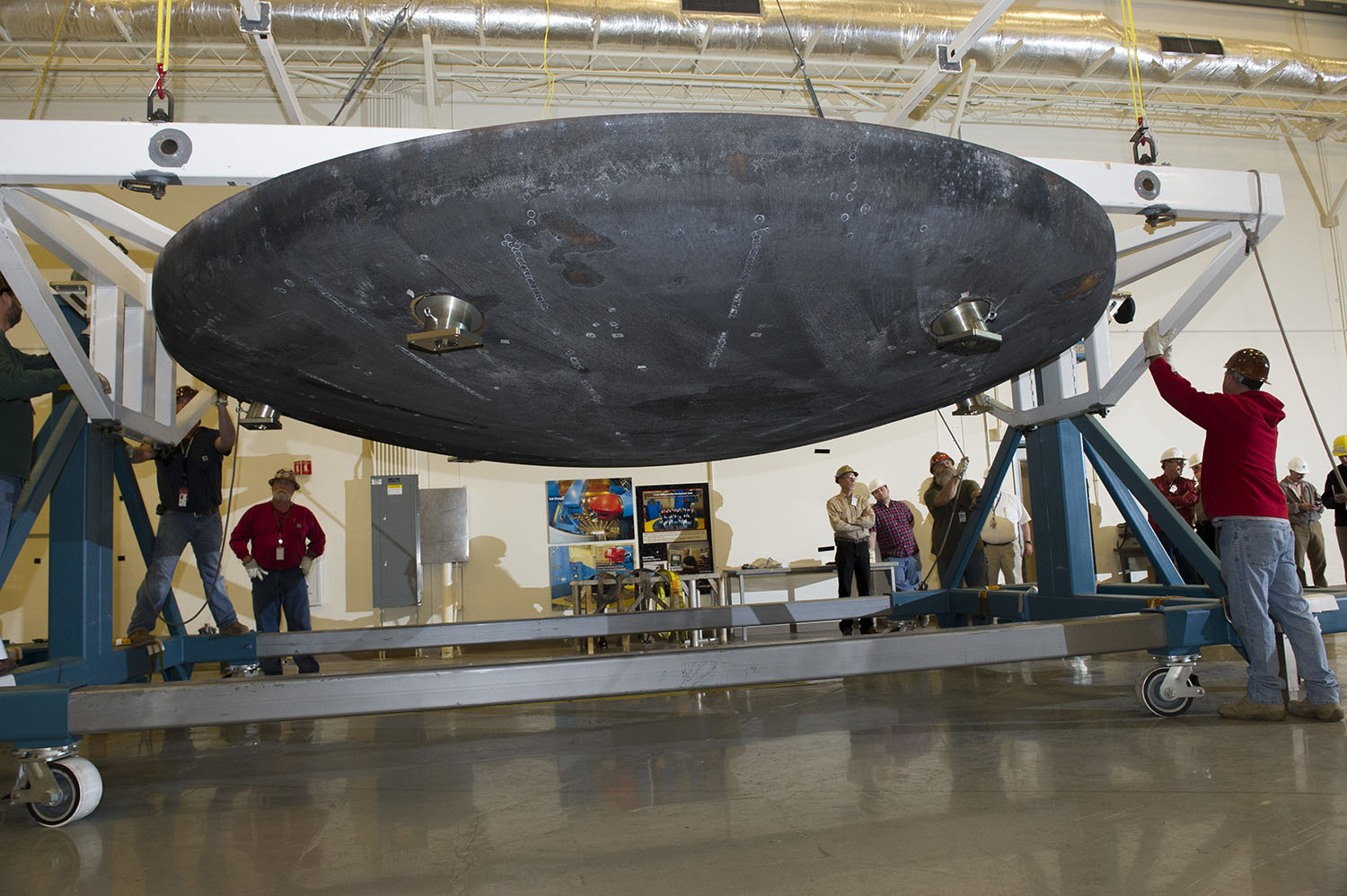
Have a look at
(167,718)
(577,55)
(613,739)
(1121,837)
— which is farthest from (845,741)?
(577,55)

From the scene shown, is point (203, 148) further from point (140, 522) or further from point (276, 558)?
point (276, 558)

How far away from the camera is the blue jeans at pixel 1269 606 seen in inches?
131

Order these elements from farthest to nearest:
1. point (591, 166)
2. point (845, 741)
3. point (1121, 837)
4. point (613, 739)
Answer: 1. point (613, 739)
2. point (845, 741)
3. point (1121, 837)
4. point (591, 166)

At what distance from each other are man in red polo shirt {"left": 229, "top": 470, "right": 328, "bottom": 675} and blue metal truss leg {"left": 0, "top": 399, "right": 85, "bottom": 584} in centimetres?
318

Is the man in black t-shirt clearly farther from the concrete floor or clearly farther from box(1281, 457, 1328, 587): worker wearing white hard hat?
box(1281, 457, 1328, 587): worker wearing white hard hat

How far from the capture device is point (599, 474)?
411 inches

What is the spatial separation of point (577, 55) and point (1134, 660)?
27.4 feet

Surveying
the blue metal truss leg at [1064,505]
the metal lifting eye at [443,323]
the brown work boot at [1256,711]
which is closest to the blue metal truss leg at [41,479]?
the metal lifting eye at [443,323]

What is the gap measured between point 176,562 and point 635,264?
170 inches

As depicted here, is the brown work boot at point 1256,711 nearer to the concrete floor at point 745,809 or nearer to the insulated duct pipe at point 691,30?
the concrete floor at point 745,809

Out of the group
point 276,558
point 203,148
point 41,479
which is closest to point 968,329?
point 203,148

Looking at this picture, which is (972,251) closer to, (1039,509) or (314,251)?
(314,251)

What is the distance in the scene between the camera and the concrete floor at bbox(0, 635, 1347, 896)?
1.93 metres

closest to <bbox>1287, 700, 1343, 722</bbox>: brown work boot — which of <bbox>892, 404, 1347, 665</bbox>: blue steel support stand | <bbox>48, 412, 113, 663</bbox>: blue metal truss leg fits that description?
<bbox>892, 404, 1347, 665</bbox>: blue steel support stand
